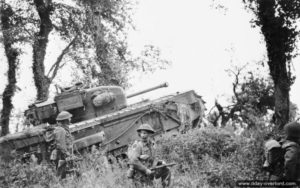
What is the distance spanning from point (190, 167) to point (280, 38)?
4.83 metres

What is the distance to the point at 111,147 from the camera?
12.8m

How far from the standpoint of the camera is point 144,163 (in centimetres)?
773

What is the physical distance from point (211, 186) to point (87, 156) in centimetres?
362

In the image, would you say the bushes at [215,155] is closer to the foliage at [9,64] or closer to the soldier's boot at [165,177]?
the soldier's boot at [165,177]

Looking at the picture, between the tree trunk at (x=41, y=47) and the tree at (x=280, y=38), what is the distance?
14.0 metres

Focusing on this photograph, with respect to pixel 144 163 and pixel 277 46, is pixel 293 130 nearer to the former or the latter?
pixel 144 163

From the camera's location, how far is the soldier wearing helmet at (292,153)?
5.86 metres

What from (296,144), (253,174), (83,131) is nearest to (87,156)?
(83,131)

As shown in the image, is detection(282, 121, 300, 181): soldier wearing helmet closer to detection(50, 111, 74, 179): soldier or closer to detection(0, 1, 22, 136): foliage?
detection(50, 111, 74, 179): soldier

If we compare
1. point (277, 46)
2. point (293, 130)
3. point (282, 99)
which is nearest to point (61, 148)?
point (293, 130)

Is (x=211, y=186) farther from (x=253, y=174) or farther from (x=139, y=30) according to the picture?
(x=139, y=30)

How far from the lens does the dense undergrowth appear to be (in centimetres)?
873

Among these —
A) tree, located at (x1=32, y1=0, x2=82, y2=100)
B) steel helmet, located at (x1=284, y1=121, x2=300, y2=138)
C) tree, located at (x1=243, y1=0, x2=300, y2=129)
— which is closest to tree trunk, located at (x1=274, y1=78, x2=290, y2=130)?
tree, located at (x1=243, y1=0, x2=300, y2=129)

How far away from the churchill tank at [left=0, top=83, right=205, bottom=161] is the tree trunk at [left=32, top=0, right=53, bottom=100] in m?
9.89
